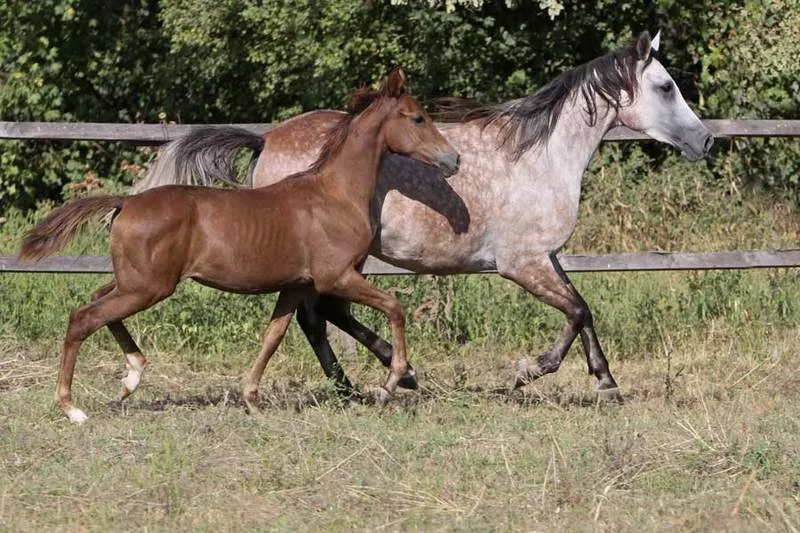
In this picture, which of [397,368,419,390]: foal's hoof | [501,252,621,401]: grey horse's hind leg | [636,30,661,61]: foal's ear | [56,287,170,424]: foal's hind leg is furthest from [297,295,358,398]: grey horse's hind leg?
[636,30,661,61]: foal's ear

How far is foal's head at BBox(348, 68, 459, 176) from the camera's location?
6.96 metres

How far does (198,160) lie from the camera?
7438 mm

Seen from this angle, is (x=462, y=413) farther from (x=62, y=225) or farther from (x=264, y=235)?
(x=62, y=225)

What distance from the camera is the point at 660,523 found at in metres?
4.93

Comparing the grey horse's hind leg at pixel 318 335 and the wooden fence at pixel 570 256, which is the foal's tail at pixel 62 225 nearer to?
the grey horse's hind leg at pixel 318 335

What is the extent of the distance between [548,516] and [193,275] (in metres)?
2.36

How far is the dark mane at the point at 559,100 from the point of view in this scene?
7543 mm

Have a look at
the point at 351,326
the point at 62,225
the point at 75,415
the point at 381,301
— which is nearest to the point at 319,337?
the point at 351,326

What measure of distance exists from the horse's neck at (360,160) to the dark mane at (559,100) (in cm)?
75

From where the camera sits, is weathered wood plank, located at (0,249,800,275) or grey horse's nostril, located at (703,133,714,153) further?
weathered wood plank, located at (0,249,800,275)

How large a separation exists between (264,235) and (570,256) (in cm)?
243

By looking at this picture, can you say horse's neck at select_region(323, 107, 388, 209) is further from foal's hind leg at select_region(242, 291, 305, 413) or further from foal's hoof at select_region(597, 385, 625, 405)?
foal's hoof at select_region(597, 385, 625, 405)

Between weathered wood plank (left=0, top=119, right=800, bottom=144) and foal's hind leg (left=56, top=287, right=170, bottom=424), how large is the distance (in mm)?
1889

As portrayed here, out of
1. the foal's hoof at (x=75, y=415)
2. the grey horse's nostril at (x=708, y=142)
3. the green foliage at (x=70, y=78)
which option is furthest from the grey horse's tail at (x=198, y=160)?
the green foliage at (x=70, y=78)
